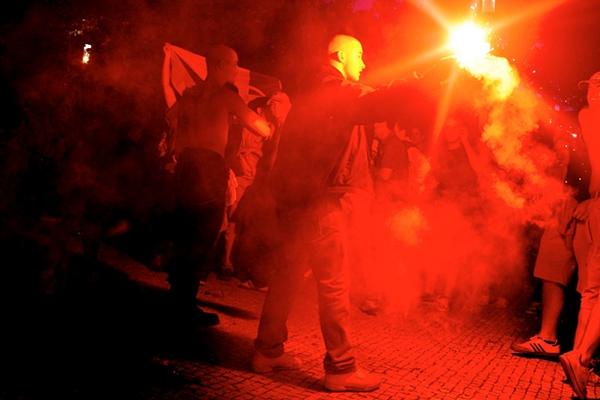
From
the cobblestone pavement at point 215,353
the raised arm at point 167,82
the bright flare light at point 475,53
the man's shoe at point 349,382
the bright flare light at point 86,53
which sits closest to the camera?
the cobblestone pavement at point 215,353

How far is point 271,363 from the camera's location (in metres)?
4.05

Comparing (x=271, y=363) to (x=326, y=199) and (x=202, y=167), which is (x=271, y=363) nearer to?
(x=326, y=199)

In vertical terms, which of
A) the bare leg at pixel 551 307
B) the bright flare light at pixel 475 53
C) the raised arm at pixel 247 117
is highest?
the bright flare light at pixel 475 53

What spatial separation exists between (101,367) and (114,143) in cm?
585

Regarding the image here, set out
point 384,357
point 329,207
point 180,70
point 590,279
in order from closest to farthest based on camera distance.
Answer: point 329,207 < point 590,279 < point 384,357 < point 180,70

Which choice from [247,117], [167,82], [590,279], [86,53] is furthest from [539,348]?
[86,53]

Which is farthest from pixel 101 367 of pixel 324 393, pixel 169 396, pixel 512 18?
pixel 512 18

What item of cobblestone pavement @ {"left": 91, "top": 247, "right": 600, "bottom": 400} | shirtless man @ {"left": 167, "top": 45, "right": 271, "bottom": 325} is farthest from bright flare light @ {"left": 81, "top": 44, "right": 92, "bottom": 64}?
shirtless man @ {"left": 167, "top": 45, "right": 271, "bottom": 325}

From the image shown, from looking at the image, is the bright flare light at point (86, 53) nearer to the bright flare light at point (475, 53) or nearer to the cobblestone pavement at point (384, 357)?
the cobblestone pavement at point (384, 357)

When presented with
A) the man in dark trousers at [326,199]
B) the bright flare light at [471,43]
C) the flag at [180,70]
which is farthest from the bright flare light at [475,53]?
the flag at [180,70]

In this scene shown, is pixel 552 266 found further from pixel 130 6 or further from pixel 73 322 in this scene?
pixel 130 6

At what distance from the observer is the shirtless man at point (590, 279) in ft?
13.4

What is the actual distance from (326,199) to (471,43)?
5.49 ft

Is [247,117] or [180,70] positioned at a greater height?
[180,70]
